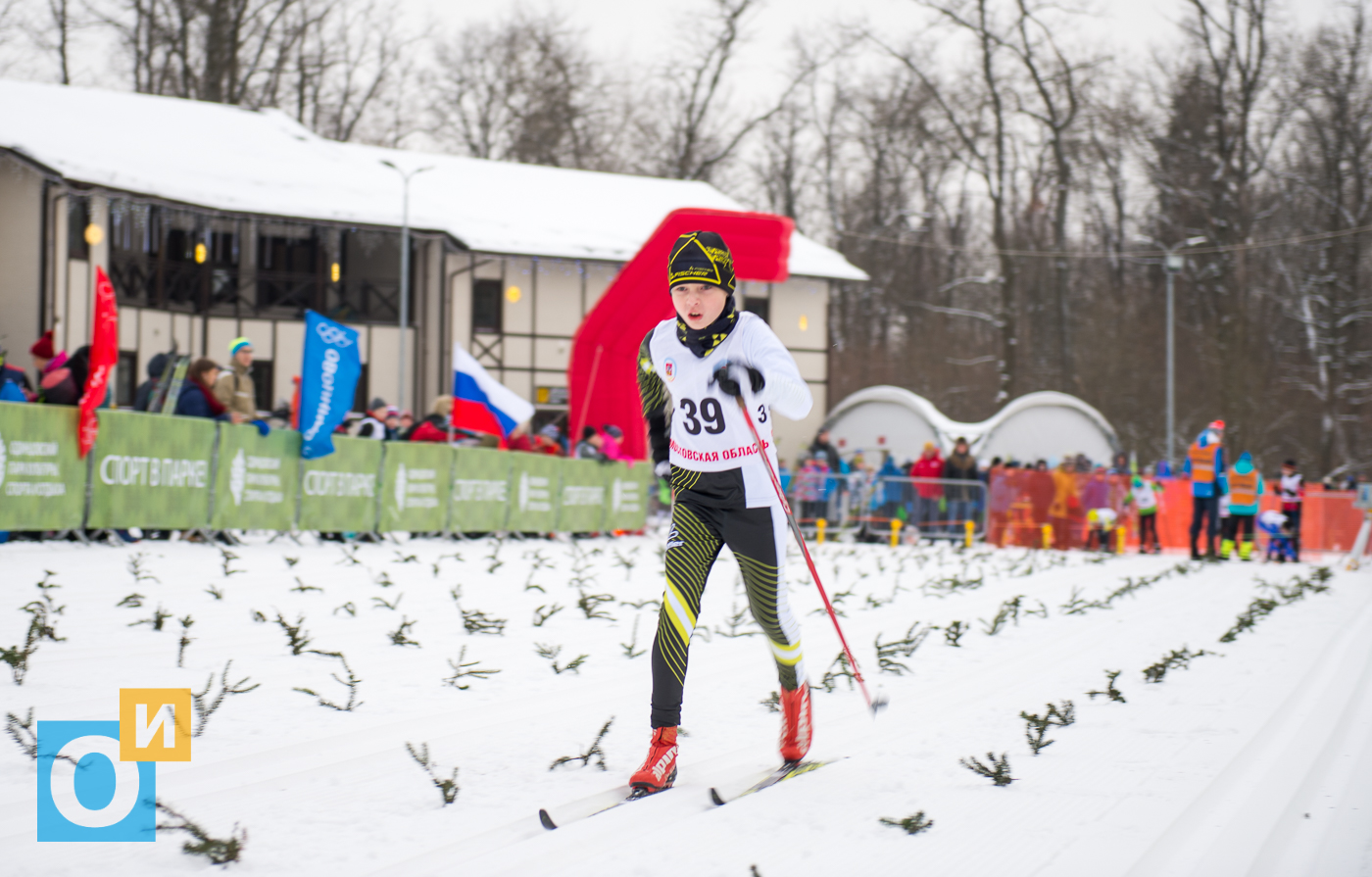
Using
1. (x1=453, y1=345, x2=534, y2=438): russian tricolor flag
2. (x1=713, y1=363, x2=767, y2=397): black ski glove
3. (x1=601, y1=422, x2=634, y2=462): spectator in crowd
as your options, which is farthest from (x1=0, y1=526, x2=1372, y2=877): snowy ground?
(x1=601, y1=422, x2=634, y2=462): spectator in crowd

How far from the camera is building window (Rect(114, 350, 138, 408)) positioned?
2473cm

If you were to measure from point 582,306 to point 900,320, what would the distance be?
1315 cm

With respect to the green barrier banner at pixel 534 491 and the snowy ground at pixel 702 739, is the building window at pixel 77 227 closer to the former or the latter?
the green barrier banner at pixel 534 491

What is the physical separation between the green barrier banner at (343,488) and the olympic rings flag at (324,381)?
0.23m

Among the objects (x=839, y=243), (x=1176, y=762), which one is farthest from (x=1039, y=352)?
(x=1176, y=762)

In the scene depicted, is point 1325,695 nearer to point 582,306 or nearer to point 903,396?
point 903,396

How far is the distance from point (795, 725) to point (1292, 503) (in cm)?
1655

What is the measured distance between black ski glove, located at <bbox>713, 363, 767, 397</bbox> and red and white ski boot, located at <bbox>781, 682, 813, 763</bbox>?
1.13m

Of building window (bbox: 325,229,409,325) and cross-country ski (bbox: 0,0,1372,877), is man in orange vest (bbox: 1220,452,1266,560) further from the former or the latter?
building window (bbox: 325,229,409,325)

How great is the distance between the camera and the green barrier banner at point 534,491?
47.9 ft

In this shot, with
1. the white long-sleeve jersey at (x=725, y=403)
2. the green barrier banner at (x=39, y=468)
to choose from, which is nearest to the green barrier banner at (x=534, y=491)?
the green barrier banner at (x=39, y=468)

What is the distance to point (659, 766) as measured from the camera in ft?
12.4

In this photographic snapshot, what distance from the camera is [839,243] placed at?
3853cm

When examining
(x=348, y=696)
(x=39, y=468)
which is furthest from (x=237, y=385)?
(x=348, y=696)
